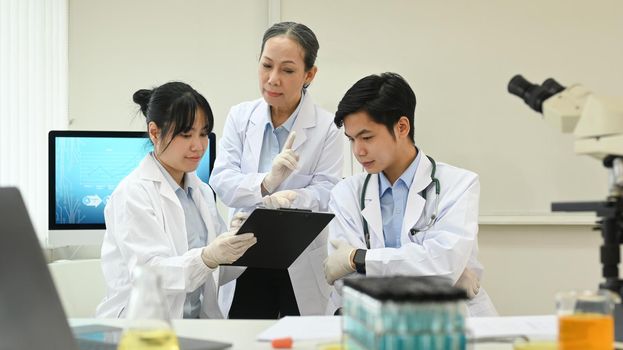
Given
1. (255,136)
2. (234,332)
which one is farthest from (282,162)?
(234,332)

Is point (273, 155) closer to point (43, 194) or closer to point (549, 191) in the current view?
point (43, 194)

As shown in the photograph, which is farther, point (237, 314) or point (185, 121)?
point (237, 314)

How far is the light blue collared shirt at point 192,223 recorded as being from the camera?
2.25 metres

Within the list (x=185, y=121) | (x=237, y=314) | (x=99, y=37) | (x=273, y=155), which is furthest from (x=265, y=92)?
(x=99, y=37)

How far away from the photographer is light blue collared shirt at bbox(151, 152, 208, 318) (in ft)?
7.38

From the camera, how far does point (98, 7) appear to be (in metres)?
3.91

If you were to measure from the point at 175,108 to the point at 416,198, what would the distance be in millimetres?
758

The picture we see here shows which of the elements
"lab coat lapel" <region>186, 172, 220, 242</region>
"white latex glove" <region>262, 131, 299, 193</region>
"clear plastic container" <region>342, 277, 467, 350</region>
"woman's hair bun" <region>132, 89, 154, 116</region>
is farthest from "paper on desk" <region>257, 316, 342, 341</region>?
"woman's hair bun" <region>132, 89, 154, 116</region>

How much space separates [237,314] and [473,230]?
781mm

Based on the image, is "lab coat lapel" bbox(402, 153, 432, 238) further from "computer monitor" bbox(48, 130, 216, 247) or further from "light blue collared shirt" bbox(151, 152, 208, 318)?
"computer monitor" bbox(48, 130, 216, 247)

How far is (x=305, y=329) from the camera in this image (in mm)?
1529

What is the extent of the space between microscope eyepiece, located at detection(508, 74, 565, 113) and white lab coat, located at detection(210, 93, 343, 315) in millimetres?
1145

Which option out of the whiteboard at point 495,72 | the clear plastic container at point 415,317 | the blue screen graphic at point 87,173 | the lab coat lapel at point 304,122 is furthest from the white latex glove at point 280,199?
the clear plastic container at point 415,317

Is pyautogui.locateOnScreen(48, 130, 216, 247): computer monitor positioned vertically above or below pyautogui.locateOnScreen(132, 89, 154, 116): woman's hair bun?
below
